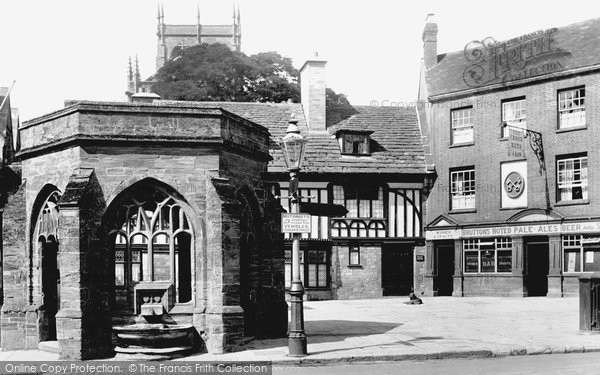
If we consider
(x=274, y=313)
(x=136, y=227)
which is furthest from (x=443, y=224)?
(x=136, y=227)

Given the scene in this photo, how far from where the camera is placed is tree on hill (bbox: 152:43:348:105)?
4456 cm

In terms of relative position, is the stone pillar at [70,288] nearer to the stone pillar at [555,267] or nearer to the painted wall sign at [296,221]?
the painted wall sign at [296,221]

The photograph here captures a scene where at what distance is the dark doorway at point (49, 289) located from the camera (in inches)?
558

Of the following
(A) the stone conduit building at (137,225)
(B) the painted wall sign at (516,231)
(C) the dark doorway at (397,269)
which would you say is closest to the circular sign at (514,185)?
(B) the painted wall sign at (516,231)

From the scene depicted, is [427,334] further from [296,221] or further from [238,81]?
[238,81]

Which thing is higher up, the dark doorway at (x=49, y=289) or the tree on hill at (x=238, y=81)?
the tree on hill at (x=238, y=81)

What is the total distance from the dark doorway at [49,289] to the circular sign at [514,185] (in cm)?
1951

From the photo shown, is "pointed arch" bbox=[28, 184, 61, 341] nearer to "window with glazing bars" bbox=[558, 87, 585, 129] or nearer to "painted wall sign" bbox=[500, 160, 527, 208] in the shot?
"painted wall sign" bbox=[500, 160, 527, 208]

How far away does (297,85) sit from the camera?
45406 mm

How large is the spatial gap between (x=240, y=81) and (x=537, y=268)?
2288cm

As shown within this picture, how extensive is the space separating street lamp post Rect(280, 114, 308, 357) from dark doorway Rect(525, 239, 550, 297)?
17314 millimetres

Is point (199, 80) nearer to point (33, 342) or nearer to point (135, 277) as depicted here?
point (135, 277)

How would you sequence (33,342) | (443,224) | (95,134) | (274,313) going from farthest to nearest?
(443,224) < (274,313) < (33,342) < (95,134)

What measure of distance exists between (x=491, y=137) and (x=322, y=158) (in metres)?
6.92
